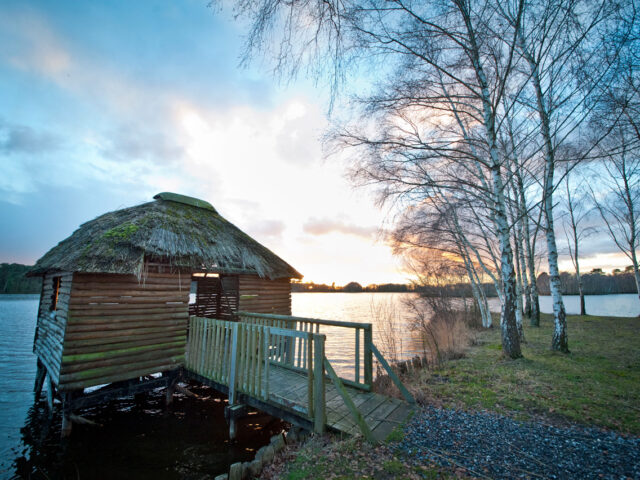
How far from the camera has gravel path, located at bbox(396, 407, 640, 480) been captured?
9.46 feet

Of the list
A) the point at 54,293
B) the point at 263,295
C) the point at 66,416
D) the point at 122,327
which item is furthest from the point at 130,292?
the point at 263,295

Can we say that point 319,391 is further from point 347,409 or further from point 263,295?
point 263,295

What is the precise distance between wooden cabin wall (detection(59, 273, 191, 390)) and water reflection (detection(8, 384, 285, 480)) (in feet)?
3.92

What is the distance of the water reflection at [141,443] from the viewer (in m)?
4.95

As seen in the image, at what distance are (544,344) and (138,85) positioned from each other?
16001mm

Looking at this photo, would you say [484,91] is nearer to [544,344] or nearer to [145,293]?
[544,344]

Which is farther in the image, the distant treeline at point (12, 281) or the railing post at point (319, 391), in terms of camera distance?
the distant treeline at point (12, 281)

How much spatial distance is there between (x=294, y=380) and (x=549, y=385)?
5158mm

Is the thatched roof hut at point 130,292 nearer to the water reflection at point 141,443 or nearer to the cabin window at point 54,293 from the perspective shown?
the cabin window at point 54,293

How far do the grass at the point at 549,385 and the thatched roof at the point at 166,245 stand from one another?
638cm

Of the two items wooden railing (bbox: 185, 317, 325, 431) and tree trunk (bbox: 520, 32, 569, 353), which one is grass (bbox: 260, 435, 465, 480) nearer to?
wooden railing (bbox: 185, 317, 325, 431)

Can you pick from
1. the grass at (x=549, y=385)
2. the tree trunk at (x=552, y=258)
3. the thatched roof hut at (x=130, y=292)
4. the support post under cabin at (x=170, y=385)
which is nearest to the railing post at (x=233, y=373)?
the thatched roof hut at (x=130, y=292)

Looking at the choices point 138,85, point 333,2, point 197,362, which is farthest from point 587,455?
point 138,85

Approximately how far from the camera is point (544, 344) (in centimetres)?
947
